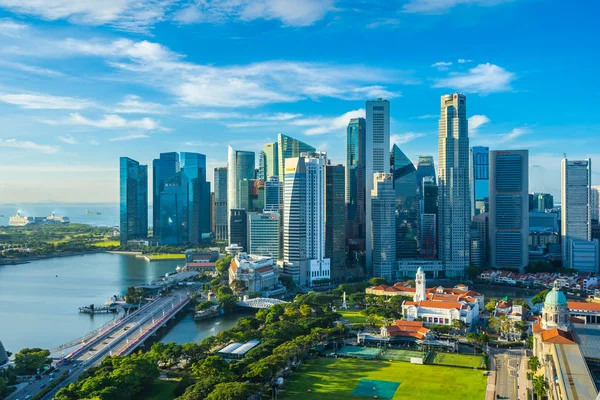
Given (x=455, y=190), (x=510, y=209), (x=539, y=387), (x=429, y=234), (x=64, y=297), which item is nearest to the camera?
(x=539, y=387)

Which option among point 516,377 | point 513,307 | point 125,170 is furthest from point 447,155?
point 125,170

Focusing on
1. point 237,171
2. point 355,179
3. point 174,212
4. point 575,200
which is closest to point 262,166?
point 237,171

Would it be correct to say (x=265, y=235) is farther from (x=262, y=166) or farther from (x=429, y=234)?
(x=262, y=166)

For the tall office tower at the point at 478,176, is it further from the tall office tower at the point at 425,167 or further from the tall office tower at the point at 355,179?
the tall office tower at the point at 355,179

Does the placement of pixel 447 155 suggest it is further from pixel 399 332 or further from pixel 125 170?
pixel 125 170

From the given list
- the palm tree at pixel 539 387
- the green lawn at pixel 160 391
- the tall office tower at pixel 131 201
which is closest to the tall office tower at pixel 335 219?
the green lawn at pixel 160 391

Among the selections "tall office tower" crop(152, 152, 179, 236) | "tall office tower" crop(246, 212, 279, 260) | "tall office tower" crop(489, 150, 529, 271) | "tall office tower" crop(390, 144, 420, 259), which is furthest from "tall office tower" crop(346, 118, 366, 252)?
"tall office tower" crop(152, 152, 179, 236)
